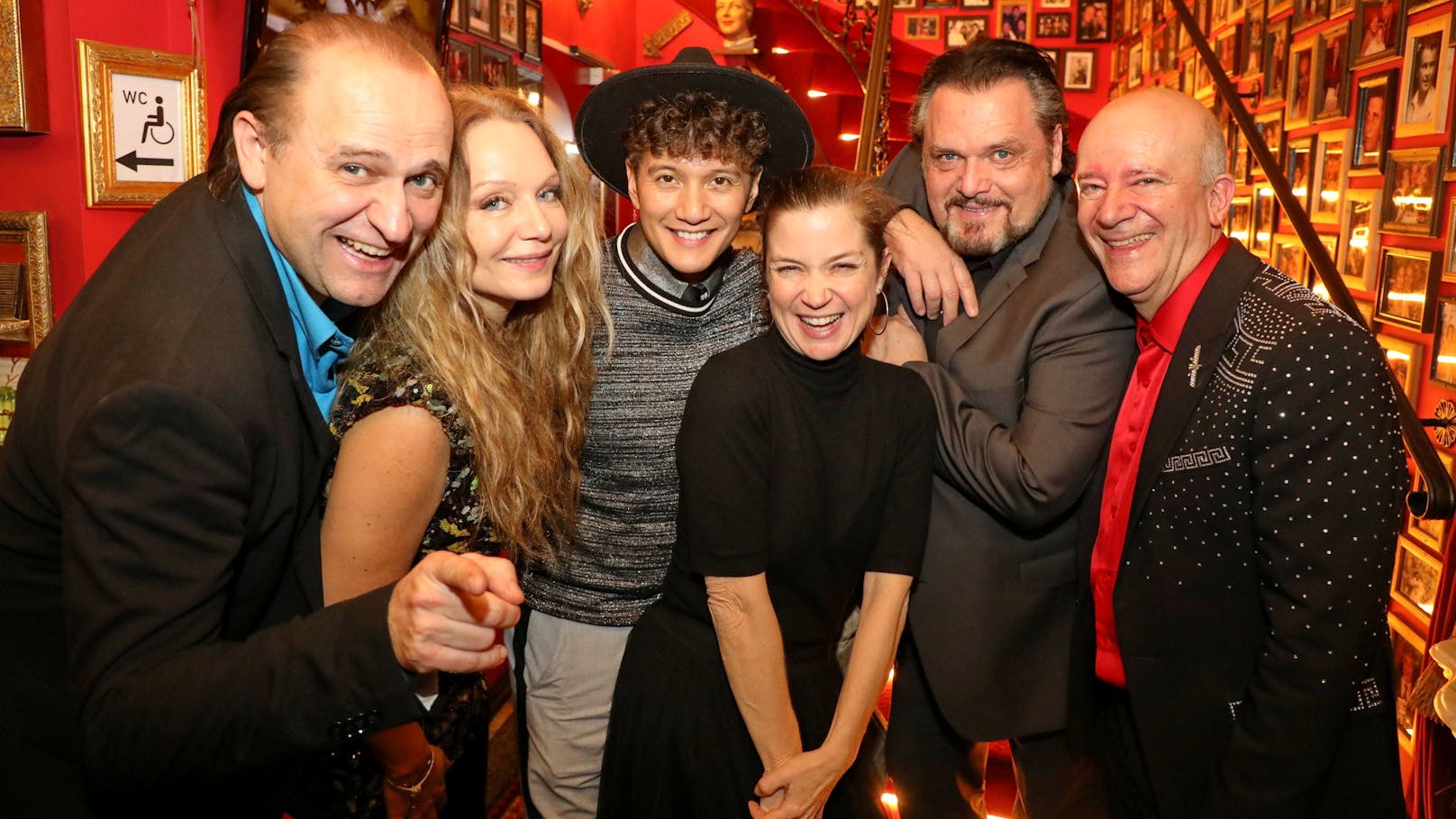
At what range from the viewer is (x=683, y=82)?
2.06m

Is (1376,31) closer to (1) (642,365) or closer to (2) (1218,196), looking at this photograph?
(2) (1218,196)

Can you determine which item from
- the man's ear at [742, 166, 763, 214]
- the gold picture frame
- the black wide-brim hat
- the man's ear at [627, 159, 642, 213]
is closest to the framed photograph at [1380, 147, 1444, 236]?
the black wide-brim hat

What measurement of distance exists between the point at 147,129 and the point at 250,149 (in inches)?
60.0

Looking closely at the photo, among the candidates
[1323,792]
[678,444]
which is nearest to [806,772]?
[678,444]

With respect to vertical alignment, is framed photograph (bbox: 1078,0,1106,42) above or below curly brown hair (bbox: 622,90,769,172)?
above

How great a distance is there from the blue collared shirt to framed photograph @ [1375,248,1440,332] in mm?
3113

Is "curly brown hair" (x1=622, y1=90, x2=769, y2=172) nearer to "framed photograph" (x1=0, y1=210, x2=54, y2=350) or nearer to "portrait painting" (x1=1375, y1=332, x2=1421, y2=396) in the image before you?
"framed photograph" (x1=0, y1=210, x2=54, y2=350)

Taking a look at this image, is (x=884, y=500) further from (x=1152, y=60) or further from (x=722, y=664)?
(x=1152, y=60)

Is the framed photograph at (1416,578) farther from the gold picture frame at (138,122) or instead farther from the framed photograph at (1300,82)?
the gold picture frame at (138,122)

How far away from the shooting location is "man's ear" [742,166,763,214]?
6.95 feet

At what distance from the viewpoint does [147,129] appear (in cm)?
255

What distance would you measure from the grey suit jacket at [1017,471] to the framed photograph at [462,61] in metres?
3.49

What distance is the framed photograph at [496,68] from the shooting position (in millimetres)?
5273

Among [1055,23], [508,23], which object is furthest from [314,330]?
[1055,23]
